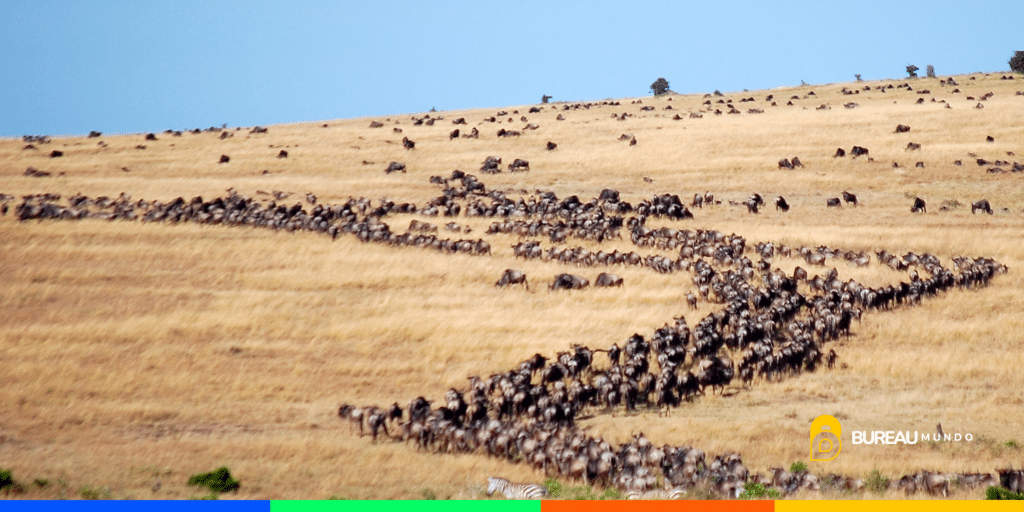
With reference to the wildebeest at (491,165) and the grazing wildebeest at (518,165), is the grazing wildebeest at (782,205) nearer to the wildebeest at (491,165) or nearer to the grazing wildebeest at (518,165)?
the grazing wildebeest at (518,165)

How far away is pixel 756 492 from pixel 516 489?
166 inches

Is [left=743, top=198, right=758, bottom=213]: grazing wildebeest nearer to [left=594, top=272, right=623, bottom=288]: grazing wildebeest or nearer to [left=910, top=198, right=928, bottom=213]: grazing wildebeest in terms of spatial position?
[left=910, top=198, right=928, bottom=213]: grazing wildebeest

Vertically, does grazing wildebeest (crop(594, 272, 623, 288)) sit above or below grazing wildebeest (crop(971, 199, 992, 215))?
below

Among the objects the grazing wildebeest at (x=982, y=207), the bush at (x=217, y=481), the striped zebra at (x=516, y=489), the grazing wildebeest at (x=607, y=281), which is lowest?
the striped zebra at (x=516, y=489)

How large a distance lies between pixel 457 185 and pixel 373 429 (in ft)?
100

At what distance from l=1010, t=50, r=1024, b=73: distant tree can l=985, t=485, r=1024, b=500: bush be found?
3614 inches

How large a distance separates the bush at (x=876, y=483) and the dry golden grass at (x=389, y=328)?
3.04 ft

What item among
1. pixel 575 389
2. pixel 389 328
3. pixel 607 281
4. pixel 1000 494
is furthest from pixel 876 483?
pixel 607 281

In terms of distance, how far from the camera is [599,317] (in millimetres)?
28453

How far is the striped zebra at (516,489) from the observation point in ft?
52.0

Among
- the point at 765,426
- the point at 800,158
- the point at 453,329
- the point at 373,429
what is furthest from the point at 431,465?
the point at 800,158

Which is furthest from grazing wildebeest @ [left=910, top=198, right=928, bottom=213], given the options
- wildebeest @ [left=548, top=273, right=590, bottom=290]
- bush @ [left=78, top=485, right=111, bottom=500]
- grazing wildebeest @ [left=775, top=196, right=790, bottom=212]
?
bush @ [left=78, top=485, right=111, bottom=500]

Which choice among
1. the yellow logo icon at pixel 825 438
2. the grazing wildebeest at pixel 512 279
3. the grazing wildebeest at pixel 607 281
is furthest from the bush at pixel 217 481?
the grazing wildebeest at pixel 607 281

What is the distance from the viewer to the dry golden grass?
61.3ft
